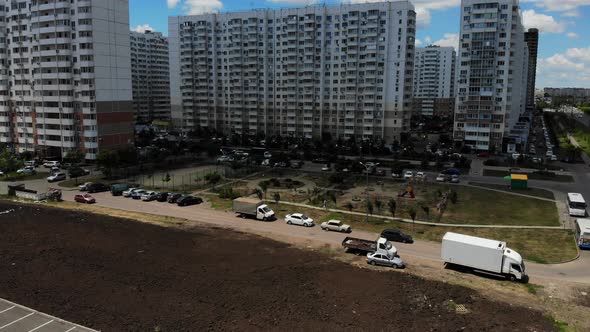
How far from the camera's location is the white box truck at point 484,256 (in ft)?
116

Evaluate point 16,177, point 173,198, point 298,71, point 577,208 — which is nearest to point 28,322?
point 173,198

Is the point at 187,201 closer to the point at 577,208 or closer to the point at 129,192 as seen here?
the point at 129,192

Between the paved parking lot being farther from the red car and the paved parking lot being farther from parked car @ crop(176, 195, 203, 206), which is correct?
the red car

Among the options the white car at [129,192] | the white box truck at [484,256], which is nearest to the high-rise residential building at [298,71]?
the white car at [129,192]

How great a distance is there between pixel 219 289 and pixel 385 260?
1429cm

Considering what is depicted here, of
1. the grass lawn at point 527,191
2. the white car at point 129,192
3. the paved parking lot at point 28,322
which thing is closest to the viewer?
the paved parking lot at point 28,322

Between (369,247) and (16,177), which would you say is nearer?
(369,247)

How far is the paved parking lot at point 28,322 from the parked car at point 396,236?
2905cm

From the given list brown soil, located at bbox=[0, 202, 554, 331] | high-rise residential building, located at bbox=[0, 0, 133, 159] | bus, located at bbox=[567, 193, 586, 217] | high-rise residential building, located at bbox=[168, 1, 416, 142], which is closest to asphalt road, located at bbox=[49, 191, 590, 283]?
brown soil, located at bbox=[0, 202, 554, 331]

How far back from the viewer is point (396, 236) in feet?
150

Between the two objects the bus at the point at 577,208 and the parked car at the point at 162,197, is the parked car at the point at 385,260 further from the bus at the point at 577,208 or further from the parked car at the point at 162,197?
the parked car at the point at 162,197

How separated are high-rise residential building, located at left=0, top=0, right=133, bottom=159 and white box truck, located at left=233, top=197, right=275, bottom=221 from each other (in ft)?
163

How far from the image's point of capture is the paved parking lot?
89.6 feet

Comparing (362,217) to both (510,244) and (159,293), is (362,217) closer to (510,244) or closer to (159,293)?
(510,244)
